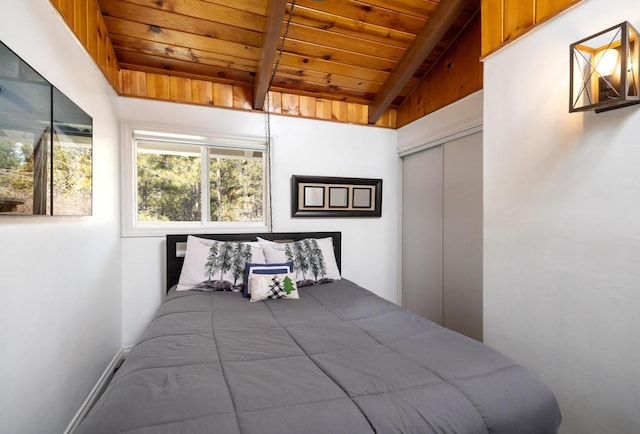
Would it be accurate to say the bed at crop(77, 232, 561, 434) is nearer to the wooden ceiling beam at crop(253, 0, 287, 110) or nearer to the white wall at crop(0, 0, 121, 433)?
the white wall at crop(0, 0, 121, 433)

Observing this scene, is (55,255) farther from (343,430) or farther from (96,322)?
(343,430)

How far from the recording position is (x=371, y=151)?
3.45 m

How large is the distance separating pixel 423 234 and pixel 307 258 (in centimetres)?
126

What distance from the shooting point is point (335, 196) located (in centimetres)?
328

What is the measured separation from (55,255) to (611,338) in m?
2.50

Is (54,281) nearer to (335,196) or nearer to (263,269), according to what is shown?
(263,269)

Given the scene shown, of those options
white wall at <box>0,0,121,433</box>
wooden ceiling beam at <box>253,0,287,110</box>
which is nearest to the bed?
white wall at <box>0,0,121,433</box>

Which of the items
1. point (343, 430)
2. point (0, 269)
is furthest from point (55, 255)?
point (343, 430)

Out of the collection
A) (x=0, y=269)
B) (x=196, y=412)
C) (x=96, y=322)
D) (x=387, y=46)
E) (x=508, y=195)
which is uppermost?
(x=387, y=46)

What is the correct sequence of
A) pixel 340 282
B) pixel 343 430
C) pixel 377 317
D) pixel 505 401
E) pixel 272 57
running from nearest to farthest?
1. pixel 343 430
2. pixel 505 401
3. pixel 377 317
4. pixel 272 57
5. pixel 340 282

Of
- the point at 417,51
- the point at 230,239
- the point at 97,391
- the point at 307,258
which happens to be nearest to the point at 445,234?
the point at 307,258

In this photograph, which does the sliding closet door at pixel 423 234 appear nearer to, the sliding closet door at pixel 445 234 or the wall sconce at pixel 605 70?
the sliding closet door at pixel 445 234

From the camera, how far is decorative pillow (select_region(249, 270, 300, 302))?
2154 millimetres

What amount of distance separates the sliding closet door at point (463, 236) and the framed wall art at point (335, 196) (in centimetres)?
77
